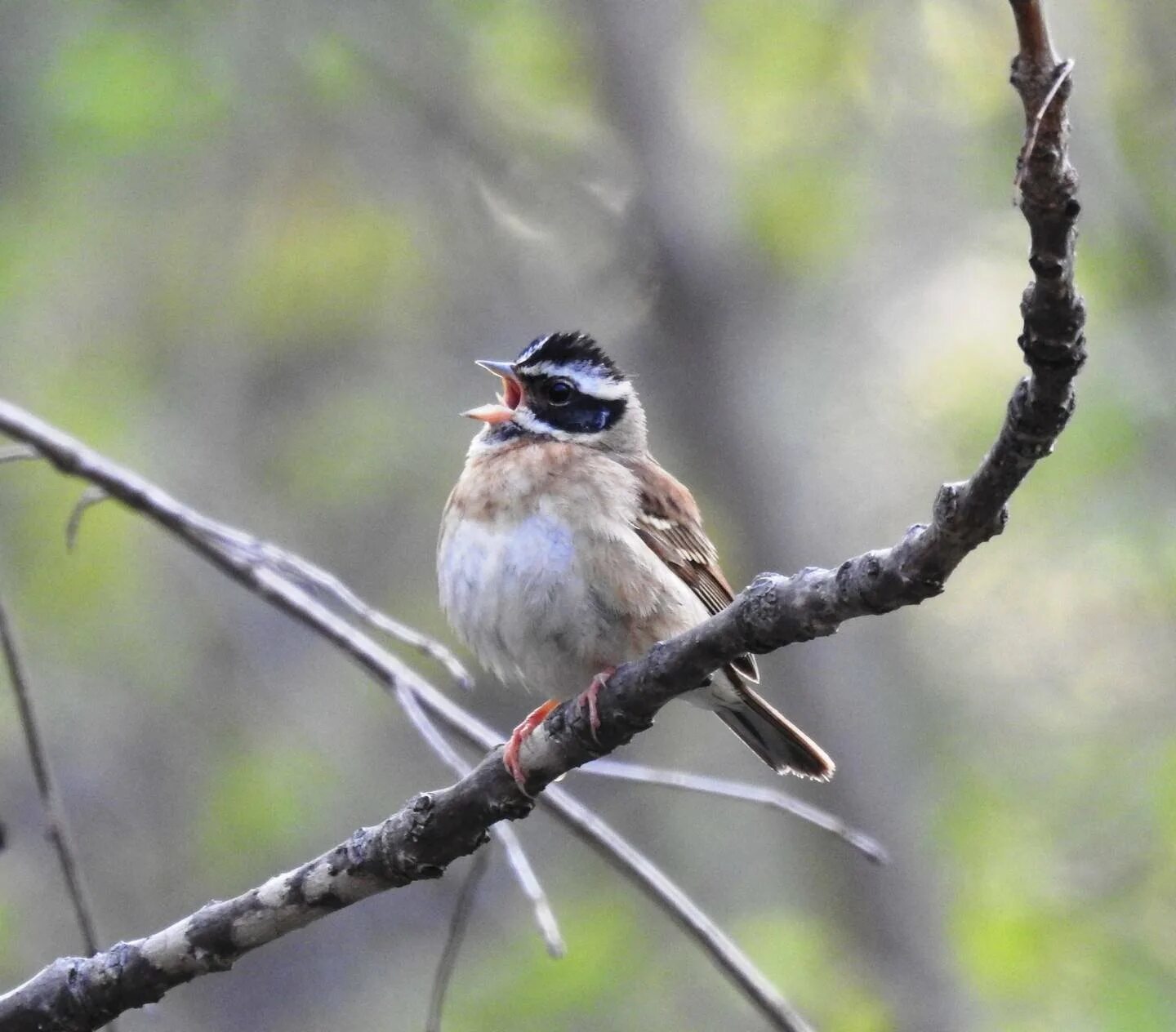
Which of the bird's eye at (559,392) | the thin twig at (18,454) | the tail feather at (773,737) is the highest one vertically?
the bird's eye at (559,392)

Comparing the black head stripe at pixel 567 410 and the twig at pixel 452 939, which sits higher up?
the black head stripe at pixel 567 410

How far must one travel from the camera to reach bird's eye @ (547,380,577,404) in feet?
18.9

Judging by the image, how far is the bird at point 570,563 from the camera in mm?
4746

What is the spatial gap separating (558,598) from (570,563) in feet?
0.43

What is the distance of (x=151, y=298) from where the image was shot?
10.7 meters

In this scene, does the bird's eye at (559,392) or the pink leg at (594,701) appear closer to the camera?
the pink leg at (594,701)

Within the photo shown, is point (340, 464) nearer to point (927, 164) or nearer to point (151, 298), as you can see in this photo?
point (151, 298)

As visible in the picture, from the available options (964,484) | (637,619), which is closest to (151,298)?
(637,619)

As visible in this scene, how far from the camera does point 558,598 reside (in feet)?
15.4

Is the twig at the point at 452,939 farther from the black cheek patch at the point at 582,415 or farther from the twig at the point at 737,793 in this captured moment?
the black cheek patch at the point at 582,415

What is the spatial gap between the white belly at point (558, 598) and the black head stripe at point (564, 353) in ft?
3.29

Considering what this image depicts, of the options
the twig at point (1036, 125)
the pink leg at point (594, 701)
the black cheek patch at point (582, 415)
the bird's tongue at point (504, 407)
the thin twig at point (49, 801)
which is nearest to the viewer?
the twig at point (1036, 125)

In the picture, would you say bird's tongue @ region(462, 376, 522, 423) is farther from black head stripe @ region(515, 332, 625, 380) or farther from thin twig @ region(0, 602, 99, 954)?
thin twig @ region(0, 602, 99, 954)

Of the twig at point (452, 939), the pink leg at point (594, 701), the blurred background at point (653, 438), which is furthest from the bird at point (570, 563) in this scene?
the blurred background at point (653, 438)
